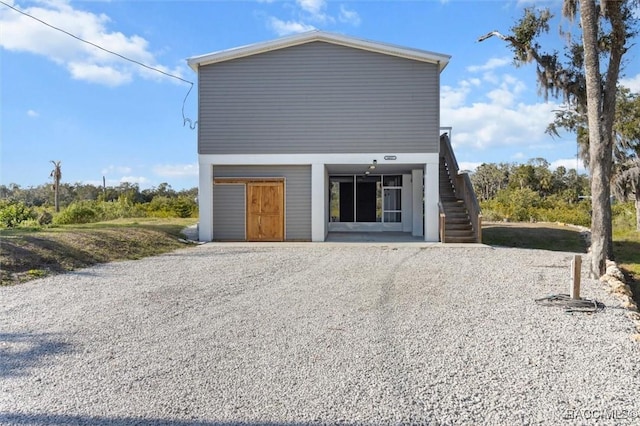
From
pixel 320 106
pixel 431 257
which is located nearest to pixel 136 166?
pixel 320 106

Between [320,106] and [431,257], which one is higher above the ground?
[320,106]

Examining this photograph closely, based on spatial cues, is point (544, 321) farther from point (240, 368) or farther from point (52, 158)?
point (52, 158)

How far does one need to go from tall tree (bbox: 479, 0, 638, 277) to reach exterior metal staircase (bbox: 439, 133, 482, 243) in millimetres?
3581

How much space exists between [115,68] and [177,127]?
272 cm

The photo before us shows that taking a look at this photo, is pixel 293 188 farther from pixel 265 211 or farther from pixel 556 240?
pixel 556 240

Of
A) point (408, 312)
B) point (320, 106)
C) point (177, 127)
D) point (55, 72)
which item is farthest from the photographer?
point (177, 127)

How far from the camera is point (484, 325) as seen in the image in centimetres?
504

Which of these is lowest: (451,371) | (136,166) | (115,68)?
(451,371)

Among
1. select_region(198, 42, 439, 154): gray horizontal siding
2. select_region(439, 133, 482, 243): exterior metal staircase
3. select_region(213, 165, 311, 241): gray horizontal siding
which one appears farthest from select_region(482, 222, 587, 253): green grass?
select_region(213, 165, 311, 241): gray horizontal siding

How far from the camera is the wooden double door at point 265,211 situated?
46.1 ft

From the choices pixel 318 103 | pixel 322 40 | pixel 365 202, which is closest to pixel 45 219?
pixel 318 103

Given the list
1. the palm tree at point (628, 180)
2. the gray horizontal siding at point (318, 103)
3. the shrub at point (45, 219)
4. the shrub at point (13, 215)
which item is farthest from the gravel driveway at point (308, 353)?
the palm tree at point (628, 180)

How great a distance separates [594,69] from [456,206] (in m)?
7.04

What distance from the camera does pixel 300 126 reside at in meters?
13.8
